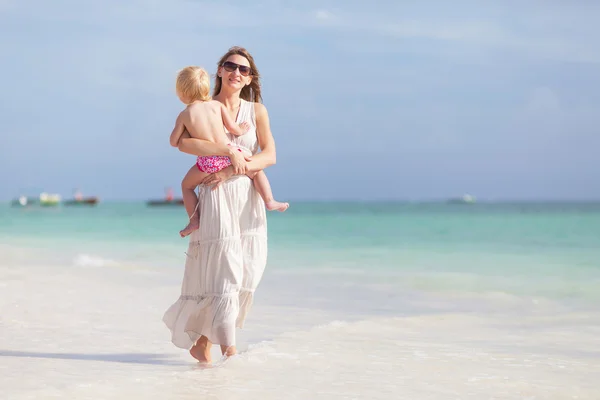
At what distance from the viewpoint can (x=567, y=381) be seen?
493 cm

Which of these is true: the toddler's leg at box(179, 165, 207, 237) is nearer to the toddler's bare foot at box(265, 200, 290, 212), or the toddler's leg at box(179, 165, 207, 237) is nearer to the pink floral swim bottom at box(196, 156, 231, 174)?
the pink floral swim bottom at box(196, 156, 231, 174)

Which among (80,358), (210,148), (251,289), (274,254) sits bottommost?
(274,254)

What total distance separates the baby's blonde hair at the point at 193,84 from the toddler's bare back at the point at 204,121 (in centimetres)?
5

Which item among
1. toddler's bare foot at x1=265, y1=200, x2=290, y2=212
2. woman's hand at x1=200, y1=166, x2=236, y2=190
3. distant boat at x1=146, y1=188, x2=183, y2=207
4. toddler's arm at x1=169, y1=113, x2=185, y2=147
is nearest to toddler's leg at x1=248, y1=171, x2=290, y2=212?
toddler's bare foot at x1=265, y1=200, x2=290, y2=212

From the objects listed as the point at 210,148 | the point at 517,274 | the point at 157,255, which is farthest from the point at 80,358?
the point at 157,255

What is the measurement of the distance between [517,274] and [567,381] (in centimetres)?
831

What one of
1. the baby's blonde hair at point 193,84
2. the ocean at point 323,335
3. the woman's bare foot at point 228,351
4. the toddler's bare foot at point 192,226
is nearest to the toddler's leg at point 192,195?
the toddler's bare foot at point 192,226

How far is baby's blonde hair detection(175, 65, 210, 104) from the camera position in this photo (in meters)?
4.63

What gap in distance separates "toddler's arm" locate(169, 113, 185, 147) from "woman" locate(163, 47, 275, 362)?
0.05m

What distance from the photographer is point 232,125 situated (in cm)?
476

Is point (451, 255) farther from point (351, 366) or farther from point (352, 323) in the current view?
point (351, 366)

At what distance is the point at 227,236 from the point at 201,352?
773mm

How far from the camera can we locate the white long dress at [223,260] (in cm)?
475

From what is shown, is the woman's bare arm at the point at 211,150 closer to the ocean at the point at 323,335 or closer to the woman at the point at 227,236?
the woman at the point at 227,236
